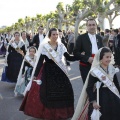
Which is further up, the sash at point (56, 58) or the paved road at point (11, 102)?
the sash at point (56, 58)

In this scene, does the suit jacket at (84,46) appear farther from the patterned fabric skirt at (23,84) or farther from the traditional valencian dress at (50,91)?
the patterned fabric skirt at (23,84)

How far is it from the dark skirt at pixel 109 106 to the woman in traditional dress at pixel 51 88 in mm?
1182

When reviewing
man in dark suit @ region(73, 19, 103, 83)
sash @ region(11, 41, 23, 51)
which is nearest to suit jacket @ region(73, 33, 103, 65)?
man in dark suit @ region(73, 19, 103, 83)

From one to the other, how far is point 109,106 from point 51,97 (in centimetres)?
145

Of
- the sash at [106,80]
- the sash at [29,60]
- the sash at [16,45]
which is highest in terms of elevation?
the sash at [106,80]

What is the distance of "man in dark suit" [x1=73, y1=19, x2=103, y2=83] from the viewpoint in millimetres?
5051

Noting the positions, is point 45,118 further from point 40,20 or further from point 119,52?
point 40,20

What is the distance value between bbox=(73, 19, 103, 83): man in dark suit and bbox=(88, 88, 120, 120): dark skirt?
1.05 meters

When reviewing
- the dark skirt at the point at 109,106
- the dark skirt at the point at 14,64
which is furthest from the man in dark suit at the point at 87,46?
the dark skirt at the point at 14,64

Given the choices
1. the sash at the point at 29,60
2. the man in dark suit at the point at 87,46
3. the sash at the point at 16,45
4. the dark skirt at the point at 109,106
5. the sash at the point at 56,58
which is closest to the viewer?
the dark skirt at the point at 109,106

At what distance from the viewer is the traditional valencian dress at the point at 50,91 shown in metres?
5.13

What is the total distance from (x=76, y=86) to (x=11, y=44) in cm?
208

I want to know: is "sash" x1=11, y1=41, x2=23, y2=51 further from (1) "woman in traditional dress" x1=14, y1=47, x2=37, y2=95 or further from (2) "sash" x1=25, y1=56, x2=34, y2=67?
(2) "sash" x1=25, y1=56, x2=34, y2=67

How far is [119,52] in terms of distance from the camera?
34.0 ft
